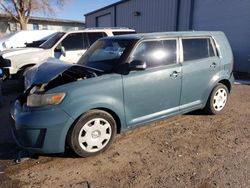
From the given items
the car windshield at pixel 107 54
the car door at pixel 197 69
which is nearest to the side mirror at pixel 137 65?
the car windshield at pixel 107 54

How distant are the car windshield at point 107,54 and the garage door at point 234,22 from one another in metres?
8.30

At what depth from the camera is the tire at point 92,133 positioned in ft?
11.6

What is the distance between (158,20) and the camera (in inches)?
659

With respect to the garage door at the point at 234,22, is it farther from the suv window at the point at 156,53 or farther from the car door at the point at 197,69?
the suv window at the point at 156,53

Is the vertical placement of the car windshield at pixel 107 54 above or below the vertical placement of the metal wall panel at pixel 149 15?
below

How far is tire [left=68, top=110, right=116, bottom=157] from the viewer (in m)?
3.54

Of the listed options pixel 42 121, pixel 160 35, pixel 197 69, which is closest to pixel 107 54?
pixel 160 35

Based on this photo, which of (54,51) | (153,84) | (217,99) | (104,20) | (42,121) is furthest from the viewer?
(104,20)

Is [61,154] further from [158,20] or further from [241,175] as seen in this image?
[158,20]

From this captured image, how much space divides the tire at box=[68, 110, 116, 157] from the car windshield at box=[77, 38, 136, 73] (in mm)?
758

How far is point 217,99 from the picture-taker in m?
5.34

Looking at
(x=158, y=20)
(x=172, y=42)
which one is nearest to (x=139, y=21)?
(x=158, y=20)

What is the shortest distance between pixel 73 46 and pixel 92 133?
5.27 m

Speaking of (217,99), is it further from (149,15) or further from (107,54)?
(149,15)
